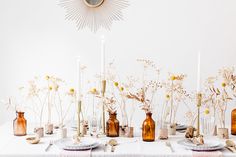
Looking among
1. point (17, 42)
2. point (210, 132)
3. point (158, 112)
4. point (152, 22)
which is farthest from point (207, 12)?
point (17, 42)

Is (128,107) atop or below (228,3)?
below

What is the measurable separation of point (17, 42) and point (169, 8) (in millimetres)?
1279

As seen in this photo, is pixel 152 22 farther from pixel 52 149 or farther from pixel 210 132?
pixel 52 149

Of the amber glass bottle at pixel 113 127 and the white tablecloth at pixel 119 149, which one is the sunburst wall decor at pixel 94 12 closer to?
the amber glass bottle at pixel 113 127

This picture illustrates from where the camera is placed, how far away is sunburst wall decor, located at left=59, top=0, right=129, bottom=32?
10.7 ft

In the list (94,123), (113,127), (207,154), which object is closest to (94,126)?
(94,123)

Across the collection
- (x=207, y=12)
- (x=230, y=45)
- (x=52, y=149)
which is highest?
(x=207, y=12)

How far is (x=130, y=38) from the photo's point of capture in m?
3.26

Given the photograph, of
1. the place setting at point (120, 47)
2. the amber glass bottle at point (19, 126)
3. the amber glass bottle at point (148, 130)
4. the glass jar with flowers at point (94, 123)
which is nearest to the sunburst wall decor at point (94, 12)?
A: the place setting at point (120, 47)

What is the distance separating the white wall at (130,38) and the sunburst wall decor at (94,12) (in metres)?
0.05

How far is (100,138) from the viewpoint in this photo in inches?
86.4

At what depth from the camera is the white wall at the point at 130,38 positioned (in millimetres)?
3236

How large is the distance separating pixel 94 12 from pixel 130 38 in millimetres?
373

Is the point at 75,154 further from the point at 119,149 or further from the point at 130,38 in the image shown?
the point at 130,38
